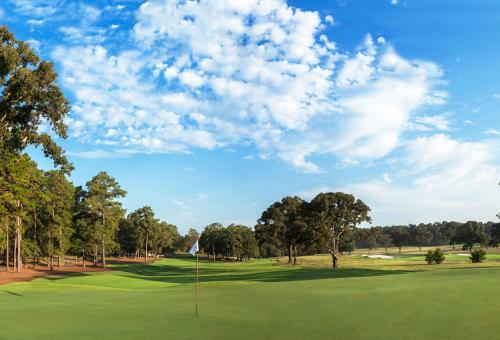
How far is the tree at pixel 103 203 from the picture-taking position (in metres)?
81.9

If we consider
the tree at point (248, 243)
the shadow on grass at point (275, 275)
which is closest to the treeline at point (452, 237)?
the shadow on grass at point (275, 275)

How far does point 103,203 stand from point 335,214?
4656cm

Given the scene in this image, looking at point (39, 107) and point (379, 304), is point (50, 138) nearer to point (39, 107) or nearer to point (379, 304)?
point (39, 107)

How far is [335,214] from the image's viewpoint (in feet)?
226

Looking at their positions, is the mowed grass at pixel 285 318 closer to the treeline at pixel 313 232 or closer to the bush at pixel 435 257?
the bush at pixel 435 257

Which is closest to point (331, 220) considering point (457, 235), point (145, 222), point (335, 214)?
point (335, 214)

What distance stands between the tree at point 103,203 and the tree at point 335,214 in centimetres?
4019

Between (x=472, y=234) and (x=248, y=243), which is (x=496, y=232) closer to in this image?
(x=472, y=234)

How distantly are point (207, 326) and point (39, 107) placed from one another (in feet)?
103

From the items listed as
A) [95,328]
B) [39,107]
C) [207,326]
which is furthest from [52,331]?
[39,107]

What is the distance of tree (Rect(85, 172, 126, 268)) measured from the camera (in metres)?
81.9

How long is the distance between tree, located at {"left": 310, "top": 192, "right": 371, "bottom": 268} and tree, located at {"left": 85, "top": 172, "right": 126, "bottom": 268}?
4019 cm

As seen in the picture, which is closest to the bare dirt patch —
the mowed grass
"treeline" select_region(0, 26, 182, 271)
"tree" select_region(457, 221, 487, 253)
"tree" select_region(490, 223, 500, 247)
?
"treeline" select_region(0, 26, 182, 271)

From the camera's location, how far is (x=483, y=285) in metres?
21.4
